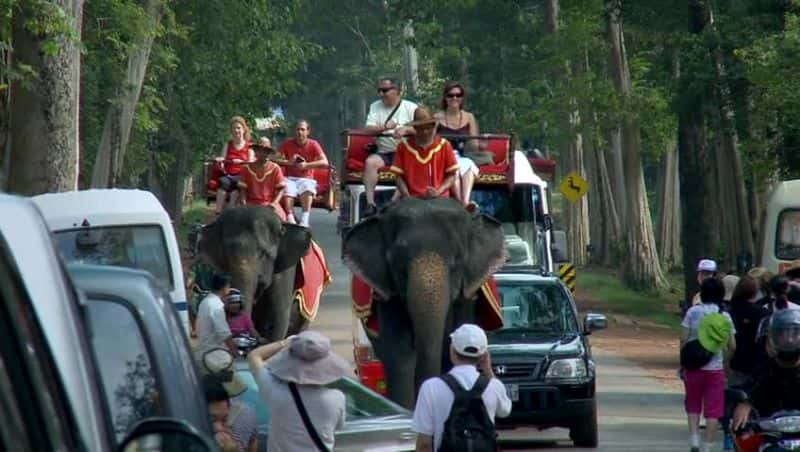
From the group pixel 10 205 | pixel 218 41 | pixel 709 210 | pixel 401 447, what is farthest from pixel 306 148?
pixel 218 41

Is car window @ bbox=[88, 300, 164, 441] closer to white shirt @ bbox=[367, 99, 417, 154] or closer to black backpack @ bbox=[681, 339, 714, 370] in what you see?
black backpack @ bbox=[681, 339, 714, 370]

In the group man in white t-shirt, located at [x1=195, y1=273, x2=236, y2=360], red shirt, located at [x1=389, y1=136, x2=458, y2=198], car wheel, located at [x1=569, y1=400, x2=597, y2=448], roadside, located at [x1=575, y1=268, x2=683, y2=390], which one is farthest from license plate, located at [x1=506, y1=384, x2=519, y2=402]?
roadside, located at [x1=575, y1=268, x2=683, y2=390]

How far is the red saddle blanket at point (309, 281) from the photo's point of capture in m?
22.4

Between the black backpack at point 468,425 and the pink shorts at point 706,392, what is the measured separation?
7172 millimetres

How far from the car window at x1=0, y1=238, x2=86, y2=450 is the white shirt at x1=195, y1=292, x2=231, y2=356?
1339 centimetres

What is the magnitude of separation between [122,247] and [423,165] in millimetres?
2648

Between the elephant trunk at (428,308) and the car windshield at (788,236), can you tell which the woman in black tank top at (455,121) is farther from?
the car windshield at (788,236)

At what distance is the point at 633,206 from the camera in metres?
50.3

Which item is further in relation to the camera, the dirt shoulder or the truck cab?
the dirt shoulder

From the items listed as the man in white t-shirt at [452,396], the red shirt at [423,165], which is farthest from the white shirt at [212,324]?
the man in white t-shirt at [452,396]

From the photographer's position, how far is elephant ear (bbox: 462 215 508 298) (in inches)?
624

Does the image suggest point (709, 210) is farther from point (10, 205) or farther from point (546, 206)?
point (10, 205)

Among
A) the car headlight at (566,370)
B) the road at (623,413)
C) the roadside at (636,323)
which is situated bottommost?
the roadside at (636,323)

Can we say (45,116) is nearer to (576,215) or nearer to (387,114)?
(387,114)
